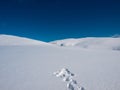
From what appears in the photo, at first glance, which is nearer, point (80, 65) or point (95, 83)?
point (95, 83)

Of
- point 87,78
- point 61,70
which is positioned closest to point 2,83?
point 61,70

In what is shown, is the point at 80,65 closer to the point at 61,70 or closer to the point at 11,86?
the point at 61,70

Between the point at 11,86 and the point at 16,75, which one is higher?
the point at 16,75

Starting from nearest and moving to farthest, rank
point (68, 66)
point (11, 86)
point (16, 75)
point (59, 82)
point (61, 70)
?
1. point (11, 86)
2. point (59, 82)
3. point (16, 75)
4. point (61, 70)
5. point (68, 66)

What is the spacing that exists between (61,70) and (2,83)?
274 centimetres

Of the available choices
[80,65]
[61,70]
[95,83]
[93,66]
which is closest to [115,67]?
[93,66]

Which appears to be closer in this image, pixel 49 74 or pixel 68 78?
pixel 68 78

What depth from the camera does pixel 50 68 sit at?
24.9ft

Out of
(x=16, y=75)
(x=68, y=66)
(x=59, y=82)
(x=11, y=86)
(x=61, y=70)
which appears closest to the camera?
(x=11, y=86)

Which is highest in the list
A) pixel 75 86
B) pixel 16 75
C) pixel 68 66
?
pixel 68 66

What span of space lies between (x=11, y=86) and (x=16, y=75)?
3.32 ft

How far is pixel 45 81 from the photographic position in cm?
612

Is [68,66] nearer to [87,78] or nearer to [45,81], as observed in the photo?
[87,78]

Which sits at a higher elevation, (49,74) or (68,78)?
(49,74)
